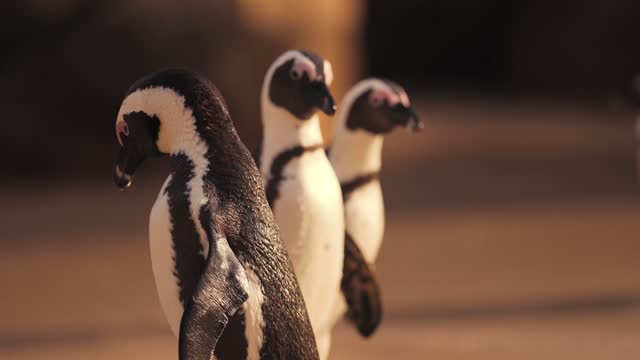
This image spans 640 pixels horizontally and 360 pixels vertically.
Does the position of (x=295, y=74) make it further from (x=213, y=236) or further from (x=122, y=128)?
(x=213, y=236)

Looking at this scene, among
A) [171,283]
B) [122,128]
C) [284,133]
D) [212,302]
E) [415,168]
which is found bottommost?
[212,302]

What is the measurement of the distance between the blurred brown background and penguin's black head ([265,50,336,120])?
156 centimetres

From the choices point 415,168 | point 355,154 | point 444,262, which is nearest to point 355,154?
point 355,154

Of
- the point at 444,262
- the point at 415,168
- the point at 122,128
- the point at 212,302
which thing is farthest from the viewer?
the point at 415,168

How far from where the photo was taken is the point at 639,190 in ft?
29.1

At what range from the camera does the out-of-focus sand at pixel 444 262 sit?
16.1ft

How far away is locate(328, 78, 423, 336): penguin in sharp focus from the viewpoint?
12.1 ft

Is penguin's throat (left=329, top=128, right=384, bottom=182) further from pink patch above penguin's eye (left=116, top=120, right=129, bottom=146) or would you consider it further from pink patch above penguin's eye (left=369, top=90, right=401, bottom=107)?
pink patch above penguin's eye (left=116, top=120, right=129, bottom=146)

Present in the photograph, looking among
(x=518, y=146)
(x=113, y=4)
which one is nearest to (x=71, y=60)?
(x=113, y=4)

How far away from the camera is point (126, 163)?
9.17ft

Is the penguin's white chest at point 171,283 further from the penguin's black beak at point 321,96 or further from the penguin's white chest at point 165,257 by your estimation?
the penguin's black beak at point 321,96

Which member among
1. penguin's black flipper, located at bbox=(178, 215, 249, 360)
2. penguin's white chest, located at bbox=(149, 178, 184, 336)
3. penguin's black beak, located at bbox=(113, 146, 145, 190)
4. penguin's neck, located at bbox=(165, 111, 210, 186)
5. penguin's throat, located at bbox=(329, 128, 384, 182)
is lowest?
penguin's black flipper, located at bbox=(178, 215, 249, 360)

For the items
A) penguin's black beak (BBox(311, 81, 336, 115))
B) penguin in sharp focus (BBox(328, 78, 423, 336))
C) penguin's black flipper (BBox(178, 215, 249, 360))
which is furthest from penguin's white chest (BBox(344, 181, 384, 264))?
penguin's black flipper (BBox(178, 215, 249, 360))

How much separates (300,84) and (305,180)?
0.22 meters
